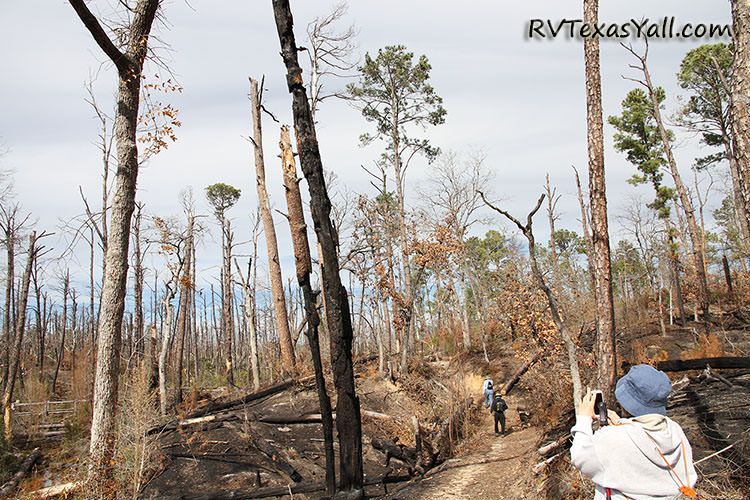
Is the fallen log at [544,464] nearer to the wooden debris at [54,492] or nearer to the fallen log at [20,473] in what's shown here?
the wooden debris at [54,492]

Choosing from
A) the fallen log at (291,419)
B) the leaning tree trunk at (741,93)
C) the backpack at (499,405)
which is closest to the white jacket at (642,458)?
the leaning tree trunk at (741,93)

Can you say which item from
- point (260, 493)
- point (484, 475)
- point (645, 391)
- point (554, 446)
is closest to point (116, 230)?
point (260, 493)

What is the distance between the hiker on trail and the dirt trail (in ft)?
18.4

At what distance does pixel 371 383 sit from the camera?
15875 millimetres

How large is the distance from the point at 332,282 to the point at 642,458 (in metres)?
3.22

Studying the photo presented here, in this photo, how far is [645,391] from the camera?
7.46ft

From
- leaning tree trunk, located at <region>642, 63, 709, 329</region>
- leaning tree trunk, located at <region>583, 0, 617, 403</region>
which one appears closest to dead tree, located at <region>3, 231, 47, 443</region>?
leaning tree trunk, located at <region>583, 0, 617, 403</region>

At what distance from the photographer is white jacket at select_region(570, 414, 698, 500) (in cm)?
217

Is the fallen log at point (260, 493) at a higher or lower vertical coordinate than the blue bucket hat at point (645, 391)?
lower

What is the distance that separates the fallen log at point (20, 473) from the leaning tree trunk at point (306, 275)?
10.9 m

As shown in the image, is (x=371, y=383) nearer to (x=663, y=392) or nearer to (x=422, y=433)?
(x=422, y=433)

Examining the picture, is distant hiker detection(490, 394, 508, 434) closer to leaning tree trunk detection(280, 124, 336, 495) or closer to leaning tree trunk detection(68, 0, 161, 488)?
leaning tree trunk detection(280, 124, 336, 495)

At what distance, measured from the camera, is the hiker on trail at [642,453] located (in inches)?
85.7

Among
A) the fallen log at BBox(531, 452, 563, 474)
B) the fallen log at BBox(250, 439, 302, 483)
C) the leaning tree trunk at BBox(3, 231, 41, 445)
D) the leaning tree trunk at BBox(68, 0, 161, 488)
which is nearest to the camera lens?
the leaning tree trunk at BBox(68, 0, 161, 488)
